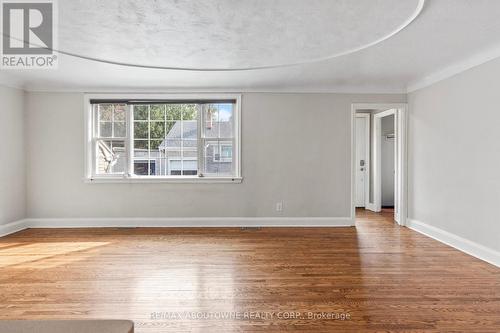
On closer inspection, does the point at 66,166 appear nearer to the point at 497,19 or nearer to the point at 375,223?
the point at 375,223

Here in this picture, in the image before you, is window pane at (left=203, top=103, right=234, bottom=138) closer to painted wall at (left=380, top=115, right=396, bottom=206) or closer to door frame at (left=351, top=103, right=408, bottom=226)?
door frame at (left=351, top=103, right=408, bottom=226)

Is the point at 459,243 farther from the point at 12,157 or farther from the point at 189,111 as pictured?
the point at 12,157

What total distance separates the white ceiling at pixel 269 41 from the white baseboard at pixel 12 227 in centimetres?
218

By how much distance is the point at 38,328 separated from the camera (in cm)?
119

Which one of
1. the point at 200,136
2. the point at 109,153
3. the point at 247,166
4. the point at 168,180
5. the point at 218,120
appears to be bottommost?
the point at 168,180

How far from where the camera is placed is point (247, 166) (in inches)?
200

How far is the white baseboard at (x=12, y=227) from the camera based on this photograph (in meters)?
4.51

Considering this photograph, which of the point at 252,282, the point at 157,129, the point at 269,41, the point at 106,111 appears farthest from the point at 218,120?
the point at 252,282

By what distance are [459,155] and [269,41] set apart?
2834mm

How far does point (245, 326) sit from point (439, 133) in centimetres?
380

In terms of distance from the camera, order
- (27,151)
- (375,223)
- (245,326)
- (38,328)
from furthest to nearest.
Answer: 1. (375,223)
2. (27,151)
3. (245,326)
4. (38,328)

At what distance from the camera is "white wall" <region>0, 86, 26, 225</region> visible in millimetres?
4516

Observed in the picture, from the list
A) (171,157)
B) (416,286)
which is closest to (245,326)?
(416,286)

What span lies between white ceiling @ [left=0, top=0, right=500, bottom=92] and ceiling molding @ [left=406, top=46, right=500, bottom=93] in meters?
0.02
